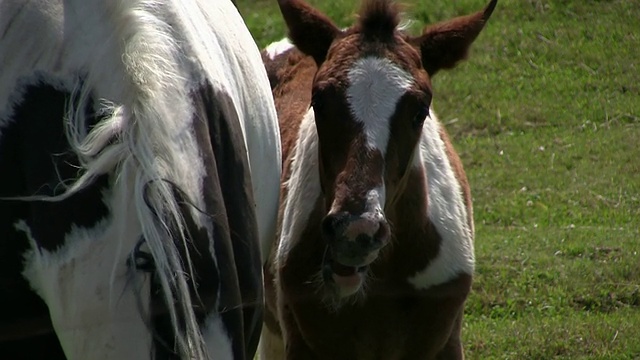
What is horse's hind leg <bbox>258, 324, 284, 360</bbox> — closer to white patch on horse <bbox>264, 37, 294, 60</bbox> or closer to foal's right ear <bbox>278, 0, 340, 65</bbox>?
foal's right ear <bbox>278, 0, 340, 65</bbox>

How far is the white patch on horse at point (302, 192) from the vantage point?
460 centimetres

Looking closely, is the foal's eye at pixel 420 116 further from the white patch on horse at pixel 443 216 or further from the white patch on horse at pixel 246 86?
the white patch on horse at pixel 246 86

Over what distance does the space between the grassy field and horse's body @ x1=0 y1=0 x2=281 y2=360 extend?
218cm

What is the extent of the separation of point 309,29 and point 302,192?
0.64m

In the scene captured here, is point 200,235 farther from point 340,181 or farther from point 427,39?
point 427,39

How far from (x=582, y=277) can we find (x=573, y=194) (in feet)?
4.80

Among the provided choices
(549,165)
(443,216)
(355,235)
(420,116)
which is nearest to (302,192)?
(443,216)

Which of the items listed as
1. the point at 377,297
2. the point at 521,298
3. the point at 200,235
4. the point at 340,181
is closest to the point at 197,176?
the point at 200,235

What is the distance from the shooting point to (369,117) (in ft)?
13.3

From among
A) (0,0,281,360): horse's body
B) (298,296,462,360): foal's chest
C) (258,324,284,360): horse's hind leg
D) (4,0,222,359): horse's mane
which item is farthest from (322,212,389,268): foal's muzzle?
(258,324,284,360): horse's hind leg

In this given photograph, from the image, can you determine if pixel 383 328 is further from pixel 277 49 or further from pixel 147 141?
pixel 147 141

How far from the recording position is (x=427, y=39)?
14.7 feet

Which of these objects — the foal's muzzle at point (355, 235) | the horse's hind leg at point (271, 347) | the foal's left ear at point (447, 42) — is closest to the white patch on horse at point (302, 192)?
the foal's left ear at point (447, 42)

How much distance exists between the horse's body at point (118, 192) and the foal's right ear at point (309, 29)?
183 centimetres
